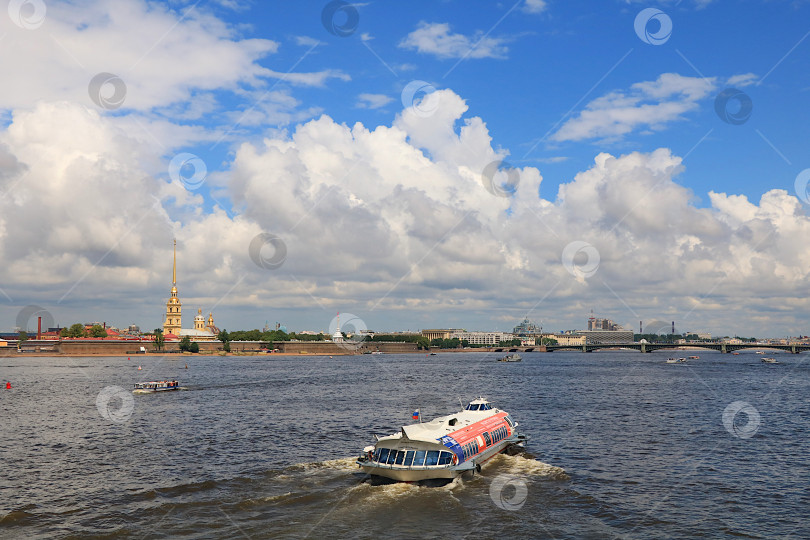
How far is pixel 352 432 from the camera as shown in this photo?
5097 cm

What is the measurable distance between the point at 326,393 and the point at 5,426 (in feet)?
132

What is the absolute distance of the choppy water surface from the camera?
90.7 ft

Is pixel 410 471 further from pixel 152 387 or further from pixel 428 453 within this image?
pixel 152 387

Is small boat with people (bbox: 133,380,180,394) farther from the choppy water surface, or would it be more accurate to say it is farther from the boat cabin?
the boat cabin

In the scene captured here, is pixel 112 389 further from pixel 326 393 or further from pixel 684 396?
pixel 684 396

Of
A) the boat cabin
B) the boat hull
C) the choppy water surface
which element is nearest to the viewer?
the choppy water surface

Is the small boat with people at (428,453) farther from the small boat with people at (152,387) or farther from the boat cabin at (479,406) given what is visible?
the small boat with people at (152,387)

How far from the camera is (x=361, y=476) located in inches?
1373

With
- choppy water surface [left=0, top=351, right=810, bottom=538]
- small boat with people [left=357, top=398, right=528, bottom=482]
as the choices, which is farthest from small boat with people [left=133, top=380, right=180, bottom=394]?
small boat with people [left=357, top=398, right=528, bottom=482]

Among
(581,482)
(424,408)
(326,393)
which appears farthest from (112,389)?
(581,482)

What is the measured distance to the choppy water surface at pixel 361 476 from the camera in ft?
90.7

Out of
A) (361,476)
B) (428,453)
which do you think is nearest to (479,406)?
(361,476)

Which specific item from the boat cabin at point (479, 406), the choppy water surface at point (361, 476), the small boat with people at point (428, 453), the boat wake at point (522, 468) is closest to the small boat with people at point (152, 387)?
the choppy water surface at point (361, 476)

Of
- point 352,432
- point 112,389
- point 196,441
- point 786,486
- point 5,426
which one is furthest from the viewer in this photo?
point 112,389
